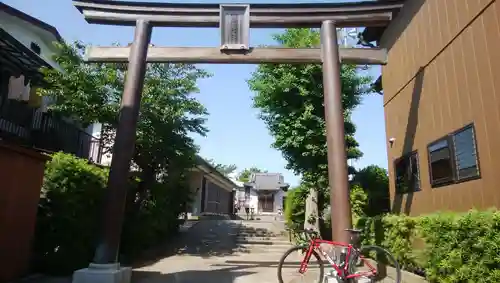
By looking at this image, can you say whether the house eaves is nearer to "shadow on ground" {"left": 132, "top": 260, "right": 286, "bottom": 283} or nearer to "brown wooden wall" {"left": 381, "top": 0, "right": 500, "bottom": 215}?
"shadow on ground" {"left": 132, "top": 260, "right": 286, "bottom": 283}

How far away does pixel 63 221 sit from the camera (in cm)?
678

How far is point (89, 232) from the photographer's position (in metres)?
7.24

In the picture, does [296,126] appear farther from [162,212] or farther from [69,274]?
[69,274]

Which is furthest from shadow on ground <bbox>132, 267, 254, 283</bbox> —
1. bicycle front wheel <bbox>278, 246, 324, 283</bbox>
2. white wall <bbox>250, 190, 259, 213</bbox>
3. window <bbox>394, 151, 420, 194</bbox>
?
white wall <bbox>250, 190, 259, 213</bbox>

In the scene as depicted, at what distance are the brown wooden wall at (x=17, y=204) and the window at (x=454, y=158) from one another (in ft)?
23.1

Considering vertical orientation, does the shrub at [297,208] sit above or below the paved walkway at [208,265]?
above

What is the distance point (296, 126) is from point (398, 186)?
4.08 metres

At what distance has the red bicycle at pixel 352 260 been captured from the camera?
17.2 ft

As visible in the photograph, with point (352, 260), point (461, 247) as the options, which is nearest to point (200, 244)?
point (352, 260)

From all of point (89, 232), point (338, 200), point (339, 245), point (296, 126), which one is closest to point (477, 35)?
point (338, 200)

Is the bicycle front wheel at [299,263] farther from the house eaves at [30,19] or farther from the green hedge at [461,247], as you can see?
the house eaves at [30,19]

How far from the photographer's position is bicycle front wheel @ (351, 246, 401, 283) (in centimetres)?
534

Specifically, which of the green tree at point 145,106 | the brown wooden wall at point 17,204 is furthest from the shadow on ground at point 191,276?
the green tree at point 145,106

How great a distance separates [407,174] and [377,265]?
11.0 feet
